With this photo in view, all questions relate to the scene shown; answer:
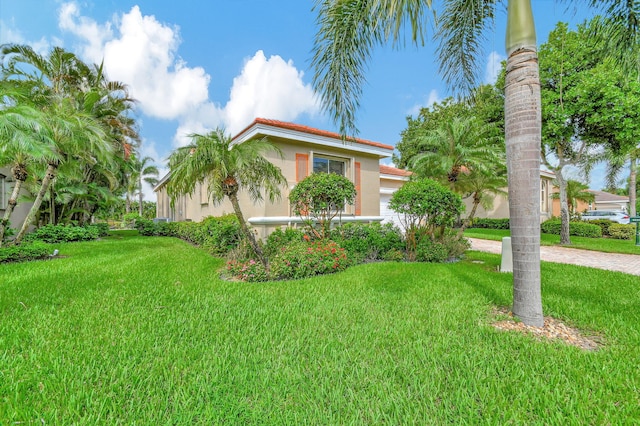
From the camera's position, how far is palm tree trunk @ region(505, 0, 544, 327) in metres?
3.40

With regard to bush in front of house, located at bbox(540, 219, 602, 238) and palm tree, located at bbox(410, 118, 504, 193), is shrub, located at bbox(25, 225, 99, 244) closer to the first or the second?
palm tree, located at bbox(410, 118, 504, 193)

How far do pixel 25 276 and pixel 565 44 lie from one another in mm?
20512

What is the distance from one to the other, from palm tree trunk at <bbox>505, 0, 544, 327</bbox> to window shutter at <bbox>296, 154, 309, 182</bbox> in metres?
7.04

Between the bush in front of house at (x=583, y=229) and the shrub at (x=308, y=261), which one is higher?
the bush in front of house at (x=583, y=229)

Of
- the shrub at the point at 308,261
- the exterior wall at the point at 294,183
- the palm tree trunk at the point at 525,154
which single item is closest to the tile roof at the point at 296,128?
the exterior wall at the point at 294,183

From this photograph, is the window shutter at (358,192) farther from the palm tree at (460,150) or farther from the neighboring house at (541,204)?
the neighboring house at (541,204)

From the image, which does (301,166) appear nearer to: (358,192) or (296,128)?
(296,128)

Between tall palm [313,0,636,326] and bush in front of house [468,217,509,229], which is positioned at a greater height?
tall palm [313,0,636,326]

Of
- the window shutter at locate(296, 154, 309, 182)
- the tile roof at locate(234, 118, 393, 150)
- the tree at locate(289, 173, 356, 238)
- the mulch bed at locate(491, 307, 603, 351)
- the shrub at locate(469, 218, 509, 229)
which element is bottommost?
the mulch bed at locate(491, 307, 603, 351)

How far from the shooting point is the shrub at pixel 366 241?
7.93 m

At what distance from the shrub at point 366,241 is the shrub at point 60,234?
42.2 feet

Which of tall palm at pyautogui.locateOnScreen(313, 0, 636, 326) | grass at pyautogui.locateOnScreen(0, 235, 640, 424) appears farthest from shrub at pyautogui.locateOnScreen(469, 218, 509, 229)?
tall palm at pyautogui.locateOnScreen(313, 0, 636, 326)

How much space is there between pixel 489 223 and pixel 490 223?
0.09 meters

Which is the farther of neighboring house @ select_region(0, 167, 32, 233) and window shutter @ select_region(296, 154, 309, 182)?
neighboring house @ select_region(0, 167, 32, 233)
